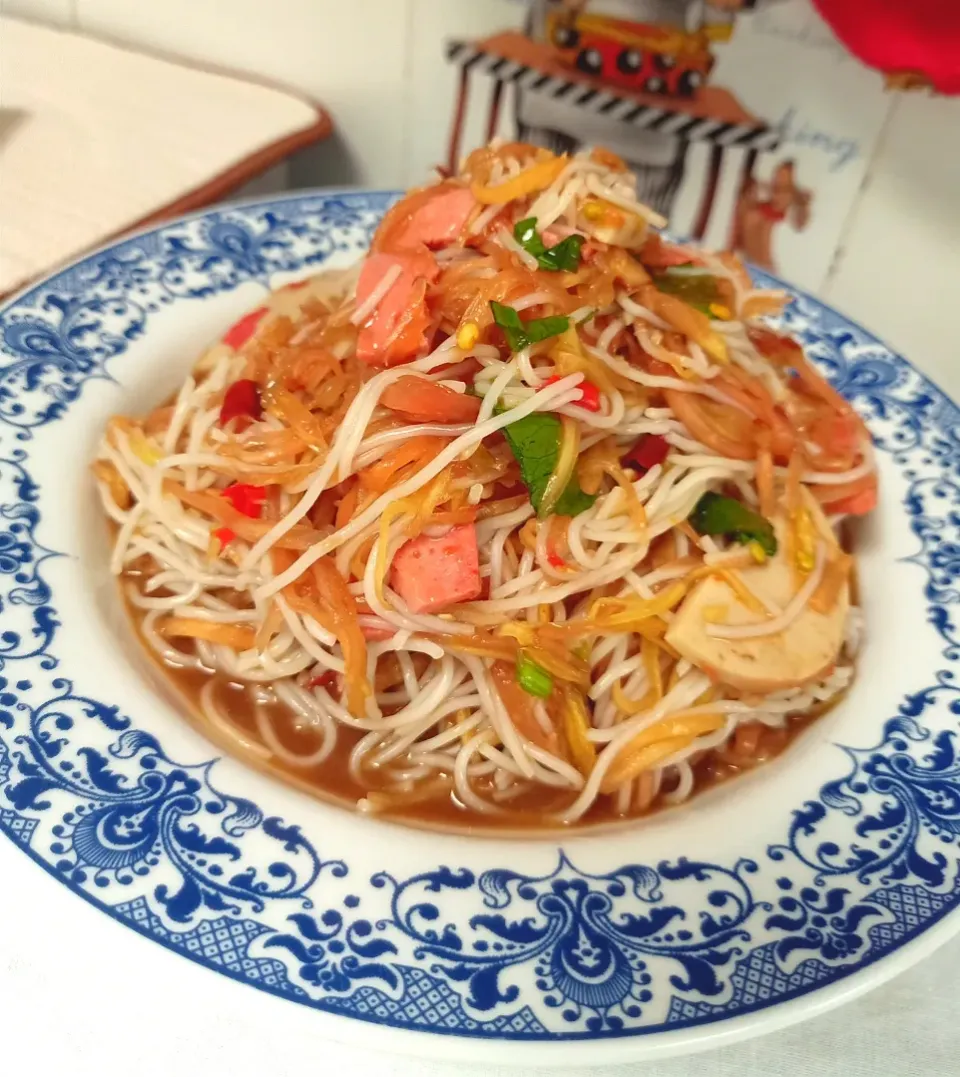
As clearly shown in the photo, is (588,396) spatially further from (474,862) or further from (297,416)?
(474,862)

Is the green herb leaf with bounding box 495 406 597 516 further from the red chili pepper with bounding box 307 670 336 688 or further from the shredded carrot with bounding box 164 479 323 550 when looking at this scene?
the red chili pepper with bounding box 307 670 336 688

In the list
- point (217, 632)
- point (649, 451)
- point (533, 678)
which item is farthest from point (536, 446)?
point (217, 632)

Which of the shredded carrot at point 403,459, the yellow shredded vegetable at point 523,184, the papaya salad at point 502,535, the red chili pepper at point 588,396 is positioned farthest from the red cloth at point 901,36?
the shredded carrot at point 403,459

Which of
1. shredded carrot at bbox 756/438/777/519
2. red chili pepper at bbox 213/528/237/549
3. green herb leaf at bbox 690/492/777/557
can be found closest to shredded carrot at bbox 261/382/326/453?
red chili pepper at bbox 213/528/237/549

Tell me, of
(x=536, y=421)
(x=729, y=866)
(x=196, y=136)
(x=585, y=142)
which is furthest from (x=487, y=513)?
(x=196, y=136)

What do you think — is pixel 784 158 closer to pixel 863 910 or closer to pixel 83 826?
pixel 863 910

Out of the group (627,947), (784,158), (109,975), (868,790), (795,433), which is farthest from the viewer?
(784,158)
